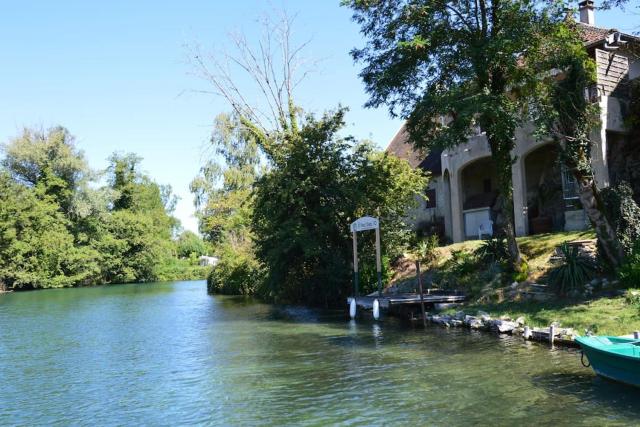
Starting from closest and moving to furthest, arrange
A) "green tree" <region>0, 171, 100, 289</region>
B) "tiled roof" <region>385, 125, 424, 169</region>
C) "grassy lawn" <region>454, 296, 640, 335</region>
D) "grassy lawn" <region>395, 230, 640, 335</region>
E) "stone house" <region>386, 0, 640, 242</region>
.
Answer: "grassy lawn" <region>454, 296, 640, 335</region> → "grassy lawn" <region>395, 230, 640, 335</region> → "stone house" <region>386, 0, 640, 242</region> → "tiled roof" <region>385, 125, 424, 169</region> → "green tree" <region>0, 171, 100, 289</region>

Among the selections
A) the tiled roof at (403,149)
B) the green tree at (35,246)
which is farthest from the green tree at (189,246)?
the tiled roof at (403,149)

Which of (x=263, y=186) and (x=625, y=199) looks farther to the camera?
(x=263, y=186)

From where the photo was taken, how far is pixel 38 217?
6247 centimetres

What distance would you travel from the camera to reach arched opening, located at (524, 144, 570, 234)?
1109 inches

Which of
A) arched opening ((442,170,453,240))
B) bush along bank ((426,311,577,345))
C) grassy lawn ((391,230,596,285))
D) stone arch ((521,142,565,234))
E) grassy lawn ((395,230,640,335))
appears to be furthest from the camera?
arched opening ((442,170,453,240))

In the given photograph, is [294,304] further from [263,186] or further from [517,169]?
[517,169]

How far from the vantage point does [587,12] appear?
32094 millimetres

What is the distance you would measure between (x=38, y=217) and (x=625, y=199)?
59.6m

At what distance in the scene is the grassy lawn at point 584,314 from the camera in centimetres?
1473

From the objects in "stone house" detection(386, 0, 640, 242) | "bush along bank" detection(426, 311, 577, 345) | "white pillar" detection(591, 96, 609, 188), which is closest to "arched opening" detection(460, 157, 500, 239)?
"stone house" detection(386, 0, 640, 242)

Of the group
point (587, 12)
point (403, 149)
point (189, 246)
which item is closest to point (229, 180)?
point (403, 149)

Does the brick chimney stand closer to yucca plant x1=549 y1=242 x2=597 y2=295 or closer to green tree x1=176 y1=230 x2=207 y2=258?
yucca plant x1=549 y1=242 x2=597 y2=295

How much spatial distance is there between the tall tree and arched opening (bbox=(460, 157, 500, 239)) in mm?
10035

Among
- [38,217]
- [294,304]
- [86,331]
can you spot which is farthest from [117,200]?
[86,331]
